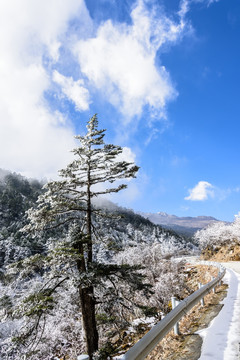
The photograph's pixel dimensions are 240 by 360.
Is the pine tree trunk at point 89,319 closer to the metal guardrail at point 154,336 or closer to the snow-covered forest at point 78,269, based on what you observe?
the snow-covered forest at point 78,269

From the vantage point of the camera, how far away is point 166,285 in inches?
763

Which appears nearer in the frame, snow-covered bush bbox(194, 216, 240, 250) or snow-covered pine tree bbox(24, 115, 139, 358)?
snow-covered pine tree bbox(24, 115, 139, 358)

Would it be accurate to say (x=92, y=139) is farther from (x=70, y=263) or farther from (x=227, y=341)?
(x=227, y=341)

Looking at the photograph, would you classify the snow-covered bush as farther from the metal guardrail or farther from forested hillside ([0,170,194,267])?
the metal guardrail

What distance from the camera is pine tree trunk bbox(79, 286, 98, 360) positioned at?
328 inches

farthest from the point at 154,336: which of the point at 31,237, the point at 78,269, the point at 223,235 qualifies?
the point at 223,235

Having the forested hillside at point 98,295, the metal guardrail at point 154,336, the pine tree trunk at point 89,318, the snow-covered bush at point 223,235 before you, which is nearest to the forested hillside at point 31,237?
the forested hillside at point 98,295

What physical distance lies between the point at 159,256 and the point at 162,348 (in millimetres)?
28970

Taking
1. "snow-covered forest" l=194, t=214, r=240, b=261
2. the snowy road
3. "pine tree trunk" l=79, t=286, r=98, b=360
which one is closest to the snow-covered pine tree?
"pine tree trunk" l=79, t=286, r=98, b=360

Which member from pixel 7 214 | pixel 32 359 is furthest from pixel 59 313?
pixel 7 214

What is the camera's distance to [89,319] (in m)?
8.68

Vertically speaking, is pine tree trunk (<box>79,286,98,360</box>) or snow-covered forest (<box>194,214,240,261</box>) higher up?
snow-covered forest (<box>194,214,240,261</box>)

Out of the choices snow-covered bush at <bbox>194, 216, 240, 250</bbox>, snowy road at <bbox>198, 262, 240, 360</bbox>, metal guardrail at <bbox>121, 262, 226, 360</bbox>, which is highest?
snow-covered bush at <bbox>194, 216, 240, 250</bbox>

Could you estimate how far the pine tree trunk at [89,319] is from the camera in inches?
328
